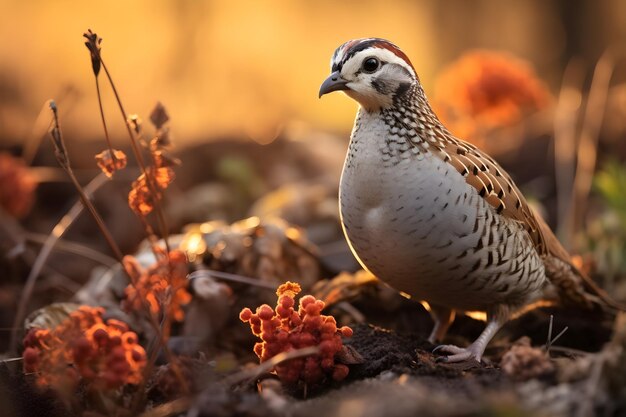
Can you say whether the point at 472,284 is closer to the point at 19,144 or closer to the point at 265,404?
the point at 265,404

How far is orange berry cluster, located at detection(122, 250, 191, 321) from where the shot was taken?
124 inches

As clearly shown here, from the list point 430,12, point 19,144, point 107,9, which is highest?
point 430,12

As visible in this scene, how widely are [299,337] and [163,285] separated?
626 millimetres

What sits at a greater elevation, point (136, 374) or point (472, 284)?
point (472, 284)

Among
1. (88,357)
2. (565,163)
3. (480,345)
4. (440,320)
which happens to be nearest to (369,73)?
(480,345)

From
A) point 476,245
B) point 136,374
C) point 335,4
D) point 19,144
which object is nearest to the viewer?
point 136,374

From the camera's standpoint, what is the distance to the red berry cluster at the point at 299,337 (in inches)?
127

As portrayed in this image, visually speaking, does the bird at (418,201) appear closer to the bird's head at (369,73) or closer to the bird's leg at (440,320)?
the bird's head at (369,73)

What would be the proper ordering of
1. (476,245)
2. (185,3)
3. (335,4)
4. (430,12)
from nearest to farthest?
(476,245) → (185,3) → (335,4) → (430,12)

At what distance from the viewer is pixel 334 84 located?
12.5 ft

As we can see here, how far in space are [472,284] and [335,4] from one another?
9453 mm

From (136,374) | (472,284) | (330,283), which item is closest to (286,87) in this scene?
(330,283)

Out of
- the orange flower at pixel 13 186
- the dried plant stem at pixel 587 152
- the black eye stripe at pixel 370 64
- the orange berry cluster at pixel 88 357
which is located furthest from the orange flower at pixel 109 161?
the dried plant stem at pixel 587 152

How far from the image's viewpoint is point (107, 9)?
1002 cm
